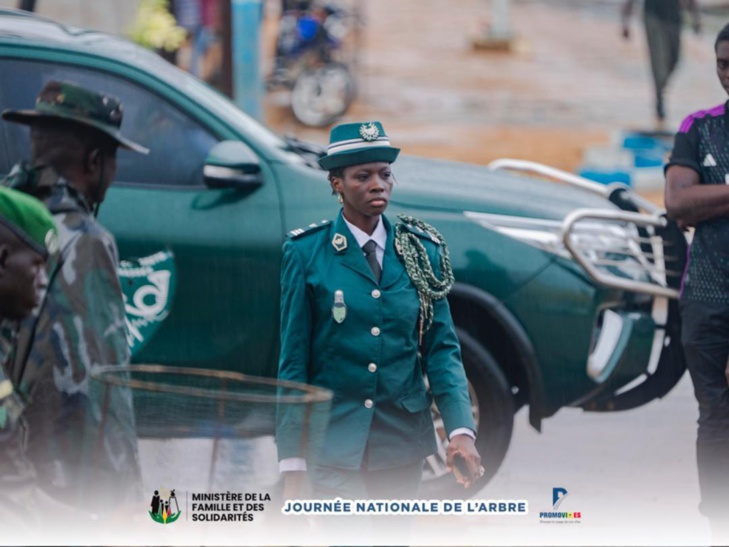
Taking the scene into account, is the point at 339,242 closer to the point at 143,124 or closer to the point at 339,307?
the point at 339,307

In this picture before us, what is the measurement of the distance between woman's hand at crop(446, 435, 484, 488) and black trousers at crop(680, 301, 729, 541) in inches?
58.3

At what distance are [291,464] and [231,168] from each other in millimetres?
2303

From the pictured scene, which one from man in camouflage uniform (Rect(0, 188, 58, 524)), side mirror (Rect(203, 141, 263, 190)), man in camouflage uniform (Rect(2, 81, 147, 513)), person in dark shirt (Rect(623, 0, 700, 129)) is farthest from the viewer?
person in dark shirt (Rect(623, 0, 700, 129))

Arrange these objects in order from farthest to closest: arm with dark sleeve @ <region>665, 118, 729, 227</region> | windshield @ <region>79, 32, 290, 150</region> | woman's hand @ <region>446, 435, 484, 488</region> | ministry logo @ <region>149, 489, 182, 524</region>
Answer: windshield @ <region>79, 32, 290, 150</region> → arm with dark sleeve @ <region>665, 118, 729, 227</region> → woman's hand @ <region>446, 435, 484, 488</region> → ministry logo @ <region>149, 489, 182, 524</region>

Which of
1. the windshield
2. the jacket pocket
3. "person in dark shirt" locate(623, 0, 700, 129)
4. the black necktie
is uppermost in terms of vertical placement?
"person in dark shirt" locate(623, 0, 700, 129)

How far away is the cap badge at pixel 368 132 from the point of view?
397 cm

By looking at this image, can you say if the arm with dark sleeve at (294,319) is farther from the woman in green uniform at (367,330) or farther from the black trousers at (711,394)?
the black trousers at (711,394)

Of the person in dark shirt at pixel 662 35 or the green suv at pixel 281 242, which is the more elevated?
the person in dark shirt at pixel 662 35

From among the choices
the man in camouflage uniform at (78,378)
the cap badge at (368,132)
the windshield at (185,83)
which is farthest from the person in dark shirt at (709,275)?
the man in camouflage uniform at (78,378)

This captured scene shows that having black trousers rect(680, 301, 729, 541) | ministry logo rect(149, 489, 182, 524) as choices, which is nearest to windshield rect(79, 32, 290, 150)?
black trousers rect(680, 301, 729, 541)

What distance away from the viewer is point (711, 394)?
5.10 m

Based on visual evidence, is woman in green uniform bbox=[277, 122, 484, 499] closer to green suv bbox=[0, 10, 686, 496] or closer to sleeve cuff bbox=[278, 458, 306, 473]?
sleeve cuff bbox=[278, 458, 306, 473]

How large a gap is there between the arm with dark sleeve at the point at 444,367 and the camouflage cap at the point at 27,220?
4.27 feet

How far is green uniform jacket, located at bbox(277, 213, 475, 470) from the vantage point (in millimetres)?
3996
